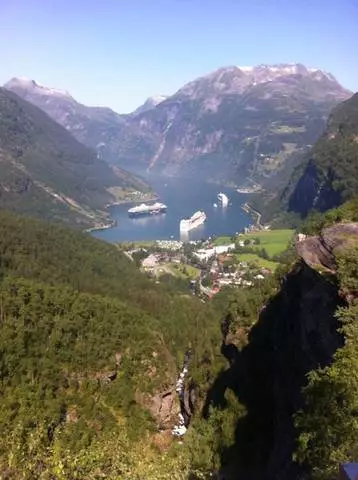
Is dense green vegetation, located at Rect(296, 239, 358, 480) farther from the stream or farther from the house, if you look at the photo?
the house

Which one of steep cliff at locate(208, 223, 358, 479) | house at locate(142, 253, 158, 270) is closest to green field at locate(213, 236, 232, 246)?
house at locate(142, 253, 158, 270)

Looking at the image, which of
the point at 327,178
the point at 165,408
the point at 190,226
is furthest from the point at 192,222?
Result: the point at 165,408

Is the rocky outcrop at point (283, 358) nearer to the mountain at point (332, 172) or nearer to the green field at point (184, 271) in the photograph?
the green field at point (184, 271)

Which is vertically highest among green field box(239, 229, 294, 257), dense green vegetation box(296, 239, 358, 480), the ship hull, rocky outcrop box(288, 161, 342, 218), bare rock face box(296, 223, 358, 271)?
bare rock face box(296, 223, 358, 271)

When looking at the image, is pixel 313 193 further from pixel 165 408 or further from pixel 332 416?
pixel 332 416

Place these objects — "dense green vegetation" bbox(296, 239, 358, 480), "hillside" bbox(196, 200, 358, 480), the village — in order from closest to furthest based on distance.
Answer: "dense green vegetation" bbox(296, 239, 358, 480), "hillside" bbox(196, 200, 358, 480), the village

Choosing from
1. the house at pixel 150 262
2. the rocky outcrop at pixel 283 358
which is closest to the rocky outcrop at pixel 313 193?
the house at pixel 150 262
